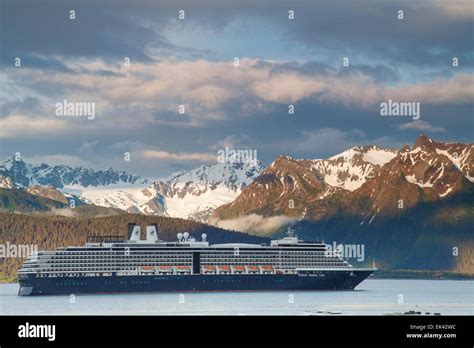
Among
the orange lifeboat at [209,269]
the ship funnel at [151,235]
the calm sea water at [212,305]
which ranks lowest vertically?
the calm sea water at [212,305]

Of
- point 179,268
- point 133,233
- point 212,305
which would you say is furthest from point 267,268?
point 212,305

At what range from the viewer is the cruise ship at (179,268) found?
10400 cm

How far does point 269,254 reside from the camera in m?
114

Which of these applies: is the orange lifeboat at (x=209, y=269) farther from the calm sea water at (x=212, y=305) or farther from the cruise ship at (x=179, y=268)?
the calm sea water at (x=212, y=305)

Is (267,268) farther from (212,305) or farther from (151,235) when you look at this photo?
(212,305)

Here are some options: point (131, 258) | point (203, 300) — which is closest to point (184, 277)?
point (131, 258)

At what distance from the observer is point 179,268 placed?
109500mm

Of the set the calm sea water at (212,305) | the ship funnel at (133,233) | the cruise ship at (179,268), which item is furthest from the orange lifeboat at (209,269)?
the ship funnel at (133,233)

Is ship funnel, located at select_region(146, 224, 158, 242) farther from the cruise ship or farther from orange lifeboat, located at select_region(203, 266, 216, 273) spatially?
orange lifeboat, located at select_region(203, 266, 216, 273)
